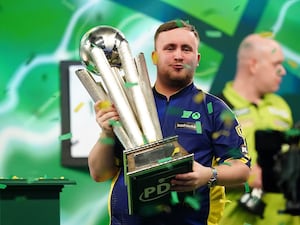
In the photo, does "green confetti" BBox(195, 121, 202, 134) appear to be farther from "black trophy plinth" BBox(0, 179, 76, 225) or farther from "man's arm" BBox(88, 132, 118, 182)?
"black trophy plinth" BBox(0, 179, 76, 225)

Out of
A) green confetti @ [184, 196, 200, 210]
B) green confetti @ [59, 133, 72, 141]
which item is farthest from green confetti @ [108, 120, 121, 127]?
green confetti @ [59, 133, 72, 141]

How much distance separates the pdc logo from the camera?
1.80 m

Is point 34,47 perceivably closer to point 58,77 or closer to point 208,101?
point 58,77

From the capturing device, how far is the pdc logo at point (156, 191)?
5.90 feet

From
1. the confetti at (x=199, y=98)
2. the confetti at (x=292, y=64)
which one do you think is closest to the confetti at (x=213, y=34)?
the confetti at (x=292, y=64)

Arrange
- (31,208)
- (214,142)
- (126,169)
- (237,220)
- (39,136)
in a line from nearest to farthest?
(126,169), (214,142), (31,208), (237,220), (39,136)

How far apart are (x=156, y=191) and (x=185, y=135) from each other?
20cm

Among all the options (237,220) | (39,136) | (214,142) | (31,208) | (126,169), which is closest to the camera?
(126,169)

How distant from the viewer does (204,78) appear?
342 centimetres

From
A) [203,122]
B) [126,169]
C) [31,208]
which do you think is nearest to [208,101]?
[203,122]

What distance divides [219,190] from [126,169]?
0.34m

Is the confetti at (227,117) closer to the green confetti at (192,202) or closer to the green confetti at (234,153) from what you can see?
the green confetti at (234,153)

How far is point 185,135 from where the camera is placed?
1.96 m

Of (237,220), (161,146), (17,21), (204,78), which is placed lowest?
(237,220)
